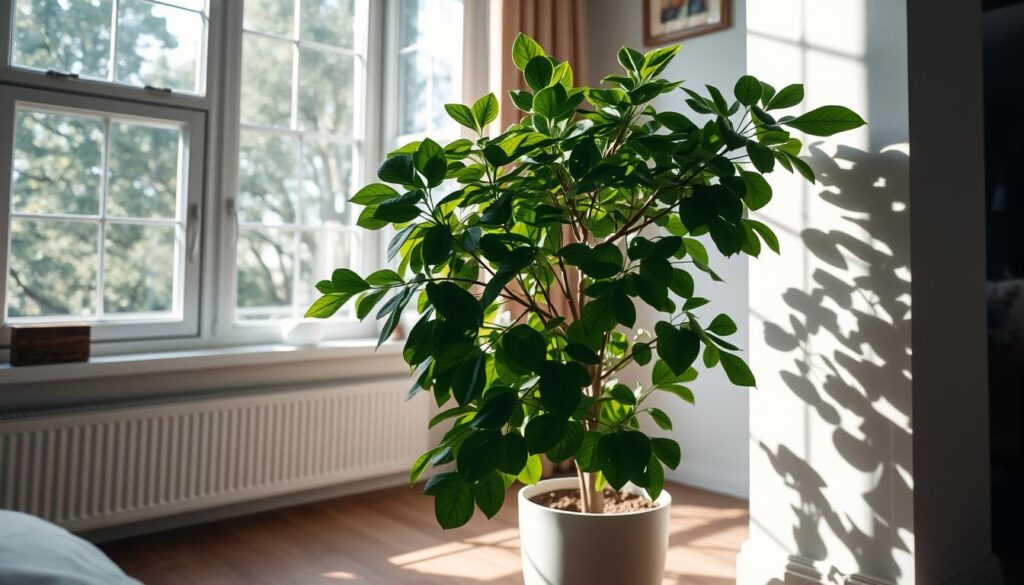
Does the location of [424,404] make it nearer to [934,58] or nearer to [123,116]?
[123,116]

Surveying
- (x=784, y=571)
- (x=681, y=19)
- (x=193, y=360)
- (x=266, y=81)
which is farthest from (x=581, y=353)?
(x=681, y=19)

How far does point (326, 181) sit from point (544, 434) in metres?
2.50

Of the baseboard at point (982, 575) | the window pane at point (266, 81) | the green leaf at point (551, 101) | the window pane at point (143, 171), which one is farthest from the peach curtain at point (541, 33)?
the baseboard at point (982, 575)

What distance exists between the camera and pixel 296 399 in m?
2.95

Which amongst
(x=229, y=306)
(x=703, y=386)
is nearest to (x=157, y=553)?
(x=229, y=306)

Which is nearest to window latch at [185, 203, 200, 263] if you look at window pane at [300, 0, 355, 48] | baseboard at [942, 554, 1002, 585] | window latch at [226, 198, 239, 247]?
window latch at [226, 198, 239, 247]

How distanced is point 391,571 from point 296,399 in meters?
0.89

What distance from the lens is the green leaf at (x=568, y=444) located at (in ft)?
4.34

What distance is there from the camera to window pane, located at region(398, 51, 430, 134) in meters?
3.50

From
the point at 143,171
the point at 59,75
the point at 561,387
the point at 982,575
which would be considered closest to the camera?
the point at 561,387

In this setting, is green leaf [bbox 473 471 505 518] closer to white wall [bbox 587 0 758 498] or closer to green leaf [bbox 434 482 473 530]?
green leaf [bbox 434 482 473 530]

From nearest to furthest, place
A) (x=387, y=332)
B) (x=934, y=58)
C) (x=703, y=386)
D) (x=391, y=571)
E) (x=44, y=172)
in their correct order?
(x=387, y=332) < (x=934, y=58) < (x=391, y=571) < (x=44, y=172) < (x=703, y=386)

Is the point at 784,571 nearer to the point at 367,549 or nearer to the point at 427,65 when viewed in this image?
the point at 367,549

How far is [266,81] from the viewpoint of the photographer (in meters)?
3.24
